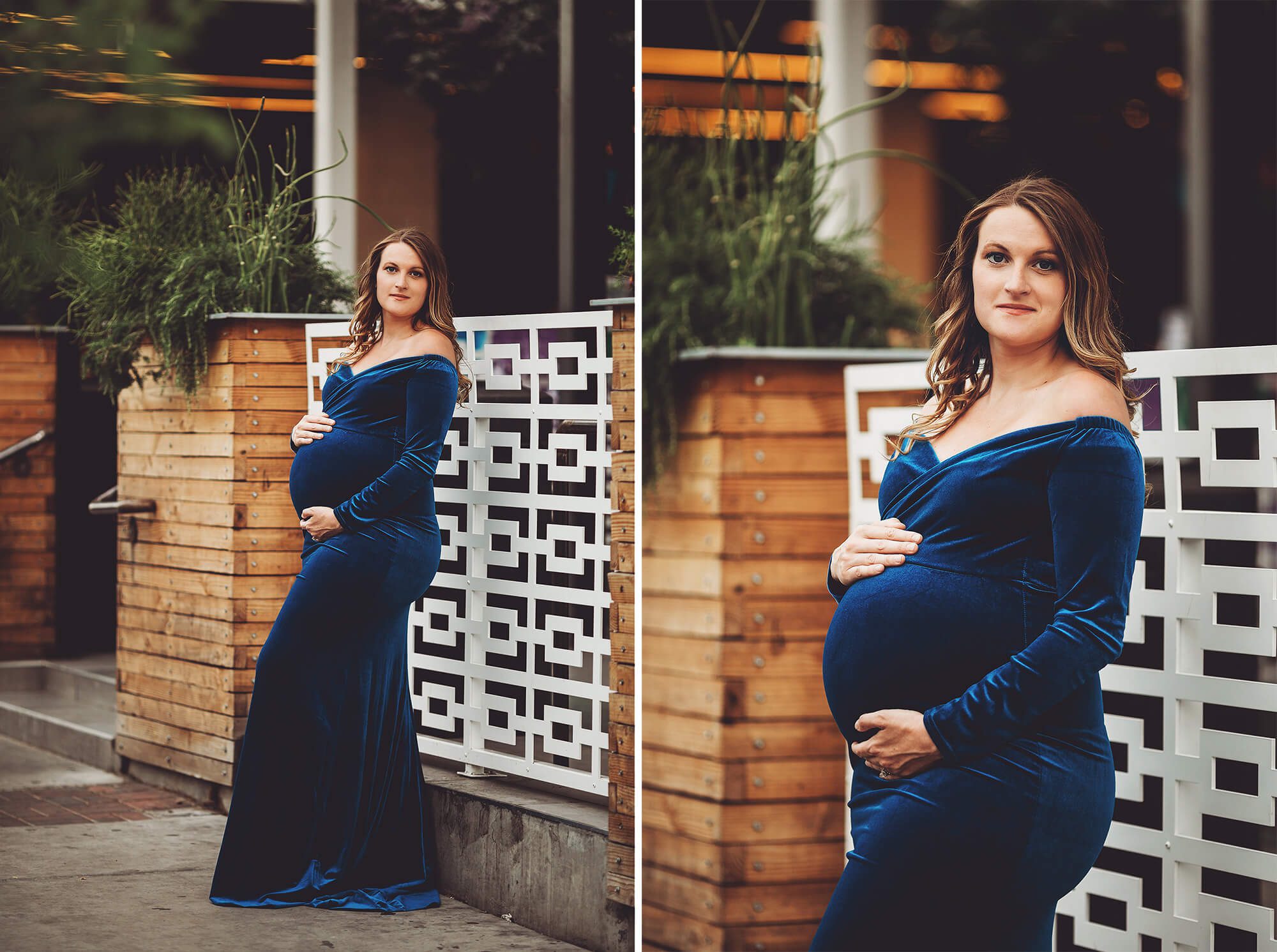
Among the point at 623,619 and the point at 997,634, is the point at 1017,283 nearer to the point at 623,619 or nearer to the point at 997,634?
the point at 997,634

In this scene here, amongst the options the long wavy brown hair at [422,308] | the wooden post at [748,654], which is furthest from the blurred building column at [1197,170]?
the long wavy brown hair at [422,308]

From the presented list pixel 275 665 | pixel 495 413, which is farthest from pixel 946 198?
pixel 275 665

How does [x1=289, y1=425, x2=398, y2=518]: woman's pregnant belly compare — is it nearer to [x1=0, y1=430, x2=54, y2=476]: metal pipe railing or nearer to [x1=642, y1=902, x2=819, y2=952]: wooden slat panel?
[x1=0, y1=430, x2=54, y2=476]: metal pipe railing

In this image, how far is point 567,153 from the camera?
322cm

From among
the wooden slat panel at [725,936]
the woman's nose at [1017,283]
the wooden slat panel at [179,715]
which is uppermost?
the woman's nose at [1017,283]

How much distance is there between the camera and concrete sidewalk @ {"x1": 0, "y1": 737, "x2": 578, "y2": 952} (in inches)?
116

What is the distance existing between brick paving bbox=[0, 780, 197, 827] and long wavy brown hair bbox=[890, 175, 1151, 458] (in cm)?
183

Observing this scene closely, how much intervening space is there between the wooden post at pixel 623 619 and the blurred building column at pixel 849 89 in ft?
4.85

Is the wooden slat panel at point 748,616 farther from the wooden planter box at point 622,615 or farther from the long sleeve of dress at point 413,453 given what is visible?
the long sleeve of dress at point 413,453

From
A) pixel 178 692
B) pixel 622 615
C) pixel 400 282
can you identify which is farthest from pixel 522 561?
pixel 178 692

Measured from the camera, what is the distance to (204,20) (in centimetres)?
302

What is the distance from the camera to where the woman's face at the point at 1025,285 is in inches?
84.3

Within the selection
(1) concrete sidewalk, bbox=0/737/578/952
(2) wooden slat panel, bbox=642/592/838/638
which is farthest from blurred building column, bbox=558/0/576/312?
(1) concrete sidewalk, bbox=0/737/578/952

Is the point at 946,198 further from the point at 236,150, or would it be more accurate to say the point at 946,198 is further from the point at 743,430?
the point at 236,150
